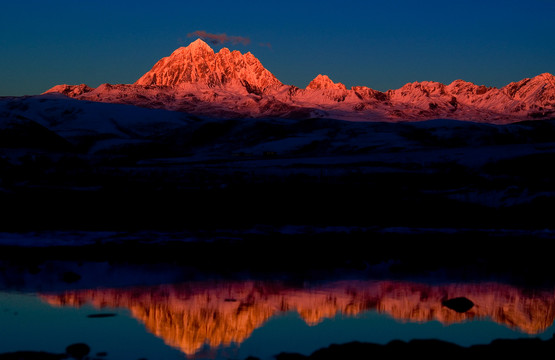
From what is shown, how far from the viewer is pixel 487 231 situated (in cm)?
3506

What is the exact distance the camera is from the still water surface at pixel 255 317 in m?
14.9

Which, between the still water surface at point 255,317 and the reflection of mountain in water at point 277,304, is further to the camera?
the reflection of mountain in water at point 277,304

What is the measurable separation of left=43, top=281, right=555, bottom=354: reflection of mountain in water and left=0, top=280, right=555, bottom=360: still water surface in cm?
2

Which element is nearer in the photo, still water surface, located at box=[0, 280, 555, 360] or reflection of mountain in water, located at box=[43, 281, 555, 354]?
still water surface, located at box=[0, 280, 555, 360]

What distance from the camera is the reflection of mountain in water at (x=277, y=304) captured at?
1639cm

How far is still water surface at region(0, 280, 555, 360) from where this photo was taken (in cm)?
1495

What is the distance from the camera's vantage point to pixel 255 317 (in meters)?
17.4

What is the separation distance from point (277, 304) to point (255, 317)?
1.68m

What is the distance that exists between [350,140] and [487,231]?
302 ft

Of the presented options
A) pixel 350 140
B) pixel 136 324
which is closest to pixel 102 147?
pixel 350 140

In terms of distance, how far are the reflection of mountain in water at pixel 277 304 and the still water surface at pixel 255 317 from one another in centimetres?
2

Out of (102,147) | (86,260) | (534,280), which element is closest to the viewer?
(534,280)

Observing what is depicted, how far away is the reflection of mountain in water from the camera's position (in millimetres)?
16391

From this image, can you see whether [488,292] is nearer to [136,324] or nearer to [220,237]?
[136,324]
